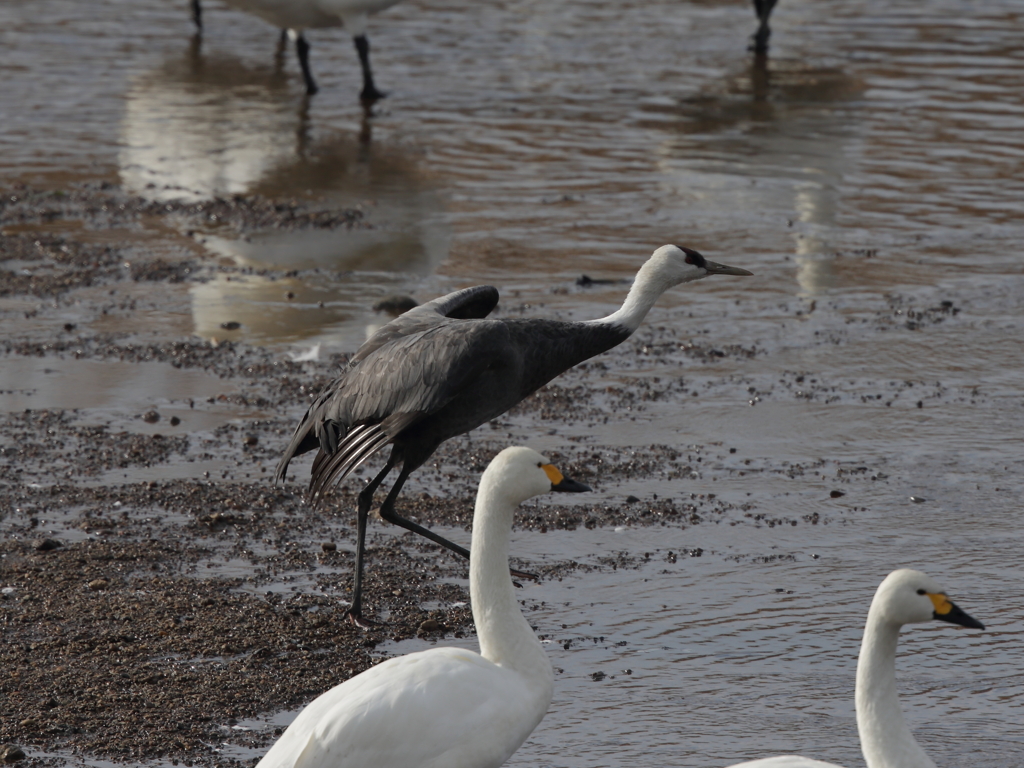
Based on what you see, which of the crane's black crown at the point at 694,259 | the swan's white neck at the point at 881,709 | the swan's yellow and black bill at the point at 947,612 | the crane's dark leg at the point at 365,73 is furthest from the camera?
the crane's dark leg at the point at 365,73

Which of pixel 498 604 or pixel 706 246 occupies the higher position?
pixel 498 604

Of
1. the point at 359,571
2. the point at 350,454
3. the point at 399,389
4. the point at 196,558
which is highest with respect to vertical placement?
the point at 399,389

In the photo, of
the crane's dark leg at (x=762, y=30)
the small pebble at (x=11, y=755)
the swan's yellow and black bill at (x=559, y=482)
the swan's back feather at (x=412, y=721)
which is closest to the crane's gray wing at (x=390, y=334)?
the swan's yellow and black bill at (x=559, y=482)

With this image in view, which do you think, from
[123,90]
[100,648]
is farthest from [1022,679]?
[123,90]

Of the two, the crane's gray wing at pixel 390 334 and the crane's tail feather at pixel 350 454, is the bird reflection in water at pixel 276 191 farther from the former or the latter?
the crane's tail feather at pixel 350 454

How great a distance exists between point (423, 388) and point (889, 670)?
2.28 m

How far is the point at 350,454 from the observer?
17.7 ft

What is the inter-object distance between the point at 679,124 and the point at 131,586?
9.07m

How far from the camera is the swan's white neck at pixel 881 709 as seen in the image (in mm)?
3477

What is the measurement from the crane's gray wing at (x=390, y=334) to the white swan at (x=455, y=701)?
1.57 metres

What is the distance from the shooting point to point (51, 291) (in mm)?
8766

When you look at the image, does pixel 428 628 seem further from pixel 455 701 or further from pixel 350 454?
pixel 455 701

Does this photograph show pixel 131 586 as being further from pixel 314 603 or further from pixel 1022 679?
pixel 1022 679

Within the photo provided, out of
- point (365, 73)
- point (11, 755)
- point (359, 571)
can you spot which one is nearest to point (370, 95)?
point (365, 73)
